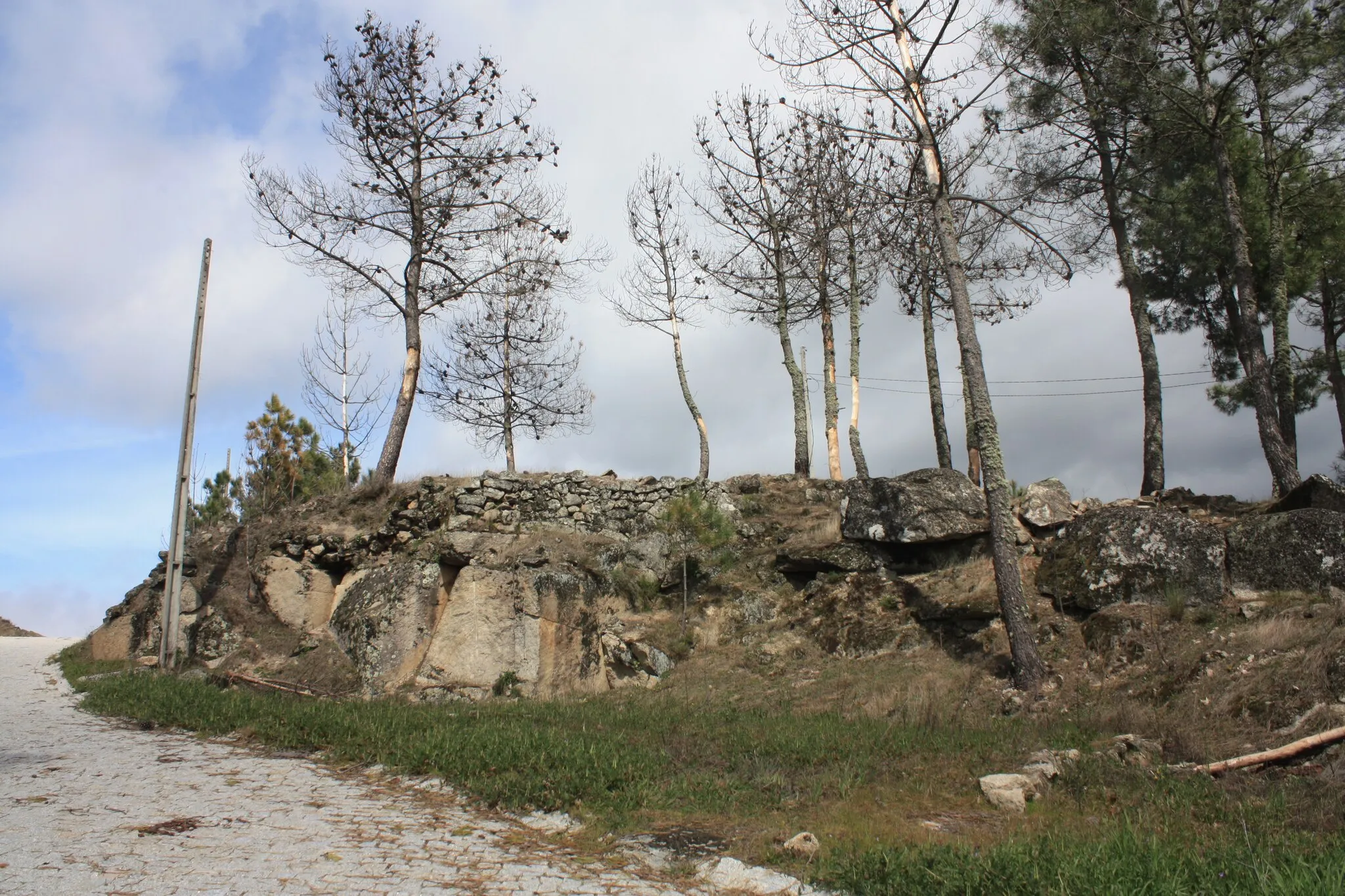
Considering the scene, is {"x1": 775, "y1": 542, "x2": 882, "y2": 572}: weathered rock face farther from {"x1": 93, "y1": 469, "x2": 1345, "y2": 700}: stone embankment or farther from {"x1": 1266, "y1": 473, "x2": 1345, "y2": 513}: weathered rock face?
{"x1": 1266, "y1": 473, "x2": 1345, "y2": 513}: weathered rock face

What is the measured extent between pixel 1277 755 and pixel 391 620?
1103 cm

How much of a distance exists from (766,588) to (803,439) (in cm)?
653

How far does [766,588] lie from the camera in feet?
48.3

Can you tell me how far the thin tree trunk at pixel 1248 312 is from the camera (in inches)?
509

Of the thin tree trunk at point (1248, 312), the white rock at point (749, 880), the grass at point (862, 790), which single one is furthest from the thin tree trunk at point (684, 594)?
the thin tree trunk at point (1248, 312)

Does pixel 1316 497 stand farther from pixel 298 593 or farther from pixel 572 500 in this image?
pixel 298 593

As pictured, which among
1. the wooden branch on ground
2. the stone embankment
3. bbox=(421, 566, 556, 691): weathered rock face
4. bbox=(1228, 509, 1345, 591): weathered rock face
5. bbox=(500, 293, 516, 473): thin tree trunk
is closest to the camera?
bbox=(1228, 509, 1345, 591): weathered rock face

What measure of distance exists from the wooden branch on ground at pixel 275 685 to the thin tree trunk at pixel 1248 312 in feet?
47.1

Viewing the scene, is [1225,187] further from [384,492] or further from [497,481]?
[384,492]

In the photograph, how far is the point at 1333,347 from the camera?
1794cm

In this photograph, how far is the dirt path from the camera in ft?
15.1

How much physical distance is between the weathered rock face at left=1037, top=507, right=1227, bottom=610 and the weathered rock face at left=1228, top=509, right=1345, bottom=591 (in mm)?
240

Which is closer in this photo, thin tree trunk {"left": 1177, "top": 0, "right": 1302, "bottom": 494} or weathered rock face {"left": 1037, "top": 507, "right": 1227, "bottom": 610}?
weathered rock face {"left": 1037, "top": 507, "right": 1227, "bottom": 610}

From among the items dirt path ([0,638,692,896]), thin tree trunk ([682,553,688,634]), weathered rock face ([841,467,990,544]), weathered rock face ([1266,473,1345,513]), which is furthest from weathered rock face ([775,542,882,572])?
dirt path ([0,638,692,896])
